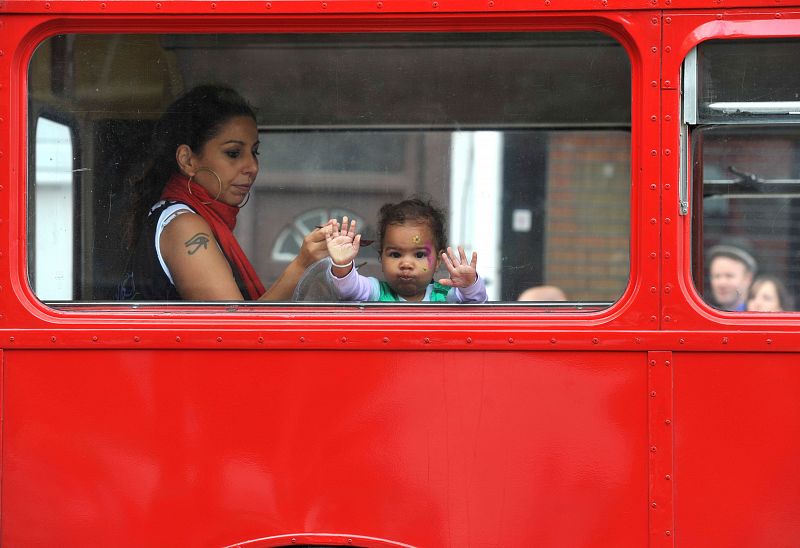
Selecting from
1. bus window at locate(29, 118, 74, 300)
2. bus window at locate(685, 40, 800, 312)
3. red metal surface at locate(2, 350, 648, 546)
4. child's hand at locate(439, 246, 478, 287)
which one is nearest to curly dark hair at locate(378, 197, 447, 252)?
child's hand at locate(439, 246, 478, 287)

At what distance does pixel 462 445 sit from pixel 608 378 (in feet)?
1.38

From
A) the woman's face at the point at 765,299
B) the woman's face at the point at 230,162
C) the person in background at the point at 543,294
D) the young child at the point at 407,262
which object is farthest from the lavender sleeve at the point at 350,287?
the woman's face at the point at 765,299

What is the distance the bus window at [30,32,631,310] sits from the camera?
8.19ft

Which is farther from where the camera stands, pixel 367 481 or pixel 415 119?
pixel 415 119

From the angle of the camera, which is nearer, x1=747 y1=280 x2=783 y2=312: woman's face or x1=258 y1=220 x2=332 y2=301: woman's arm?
x1=747 y1=280 x2=783 y2=312: woman's face

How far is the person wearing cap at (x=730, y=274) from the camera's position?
7.20 ft

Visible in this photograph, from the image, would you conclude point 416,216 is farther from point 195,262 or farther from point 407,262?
point 195,262

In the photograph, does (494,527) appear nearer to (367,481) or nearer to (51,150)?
(367,481)

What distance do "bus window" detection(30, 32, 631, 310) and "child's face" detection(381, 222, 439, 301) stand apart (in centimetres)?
8

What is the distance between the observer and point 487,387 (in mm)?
2180

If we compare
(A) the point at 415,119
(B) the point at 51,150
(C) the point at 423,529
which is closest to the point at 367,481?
(C) the point at 423,529

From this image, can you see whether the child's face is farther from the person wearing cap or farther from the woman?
the person wearing cap

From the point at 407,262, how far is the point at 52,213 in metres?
1.11

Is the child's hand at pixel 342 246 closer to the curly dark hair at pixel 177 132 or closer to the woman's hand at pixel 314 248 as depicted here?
the woman's hand at pixel 314 248
